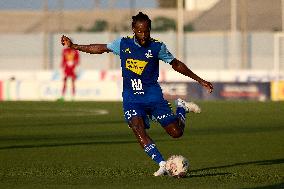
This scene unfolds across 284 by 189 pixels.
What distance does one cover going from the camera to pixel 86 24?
75.4m

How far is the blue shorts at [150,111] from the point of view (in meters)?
14.6

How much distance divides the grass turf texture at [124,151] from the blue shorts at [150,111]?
758 millimetres

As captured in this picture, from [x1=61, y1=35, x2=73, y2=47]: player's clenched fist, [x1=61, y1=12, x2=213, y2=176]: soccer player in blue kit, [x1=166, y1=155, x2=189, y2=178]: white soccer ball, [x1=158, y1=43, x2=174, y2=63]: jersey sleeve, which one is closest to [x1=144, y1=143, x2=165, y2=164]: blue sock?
[x1=61, y1=12, x2=213, y2=176]: soccer player in blue kit

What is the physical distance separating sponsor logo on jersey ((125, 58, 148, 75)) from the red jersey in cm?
3142

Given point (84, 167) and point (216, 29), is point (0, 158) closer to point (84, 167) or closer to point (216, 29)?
point (84, 167)

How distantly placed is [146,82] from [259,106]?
81.4ft

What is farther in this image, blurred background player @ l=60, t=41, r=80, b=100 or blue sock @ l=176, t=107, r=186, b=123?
blurred background player @ l=60, t=41, r=80, b=100

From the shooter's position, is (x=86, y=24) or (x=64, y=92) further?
(x=86, y=24)

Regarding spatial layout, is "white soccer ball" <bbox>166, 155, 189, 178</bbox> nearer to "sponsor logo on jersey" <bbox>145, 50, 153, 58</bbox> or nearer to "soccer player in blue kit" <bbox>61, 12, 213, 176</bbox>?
"soccer player in blue kit" <bbox>61, 12, 213, 176</bbox>

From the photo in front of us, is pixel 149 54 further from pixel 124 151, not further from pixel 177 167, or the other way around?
pixel 124 151

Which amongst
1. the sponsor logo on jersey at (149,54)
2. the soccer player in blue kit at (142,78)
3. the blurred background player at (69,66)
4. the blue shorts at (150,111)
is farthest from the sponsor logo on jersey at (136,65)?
the blurred background player at (69,66)

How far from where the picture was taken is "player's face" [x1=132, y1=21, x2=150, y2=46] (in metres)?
14.1

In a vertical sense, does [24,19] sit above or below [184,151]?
above

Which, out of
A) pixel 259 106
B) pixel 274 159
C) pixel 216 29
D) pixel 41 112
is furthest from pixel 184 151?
pixel 216 29
